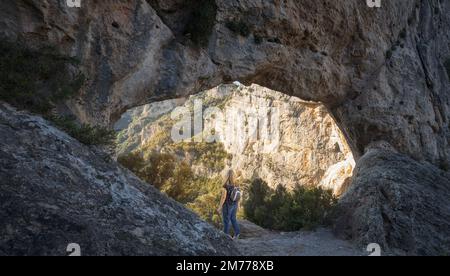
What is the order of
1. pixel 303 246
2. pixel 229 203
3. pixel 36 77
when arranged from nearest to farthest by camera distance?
pixel 36 77
pixel 303 246
pixel 229 203

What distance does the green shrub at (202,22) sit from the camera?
993 centimetres

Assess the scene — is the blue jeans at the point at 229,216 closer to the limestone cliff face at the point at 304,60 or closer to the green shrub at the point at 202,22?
the limestone cliff face at the point at 304,60

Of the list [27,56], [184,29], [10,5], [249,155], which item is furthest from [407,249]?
[249,155]

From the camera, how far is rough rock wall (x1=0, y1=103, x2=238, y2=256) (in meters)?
3.75

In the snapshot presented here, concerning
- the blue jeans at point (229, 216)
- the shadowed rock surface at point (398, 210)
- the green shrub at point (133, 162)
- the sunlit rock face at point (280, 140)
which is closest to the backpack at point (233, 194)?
the blue jeans at point (229, 216)

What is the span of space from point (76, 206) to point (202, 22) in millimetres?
7277

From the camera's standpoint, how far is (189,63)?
10.1 metres

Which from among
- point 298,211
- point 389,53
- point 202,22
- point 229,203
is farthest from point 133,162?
point 389,53

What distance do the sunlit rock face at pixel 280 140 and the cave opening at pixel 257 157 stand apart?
8cm

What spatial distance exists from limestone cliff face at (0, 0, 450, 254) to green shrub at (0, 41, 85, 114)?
0.47 meters

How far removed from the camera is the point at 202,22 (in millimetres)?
10031

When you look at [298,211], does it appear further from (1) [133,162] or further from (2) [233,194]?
(1) [133,162]
